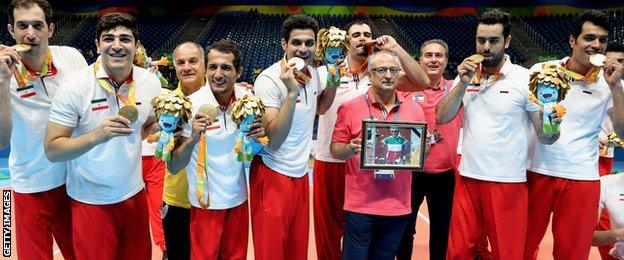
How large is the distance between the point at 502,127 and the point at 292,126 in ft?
4.20

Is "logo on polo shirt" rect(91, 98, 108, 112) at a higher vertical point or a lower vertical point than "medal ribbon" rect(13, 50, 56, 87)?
lower

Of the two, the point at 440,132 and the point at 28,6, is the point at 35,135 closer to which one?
the point at 28,6

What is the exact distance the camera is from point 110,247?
119 inches

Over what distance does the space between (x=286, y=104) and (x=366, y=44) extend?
1078 mm

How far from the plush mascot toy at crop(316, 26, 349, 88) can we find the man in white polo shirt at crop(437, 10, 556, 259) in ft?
2.37

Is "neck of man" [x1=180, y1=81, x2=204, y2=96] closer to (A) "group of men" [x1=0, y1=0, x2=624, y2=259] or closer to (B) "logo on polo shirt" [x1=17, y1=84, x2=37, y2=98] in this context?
(A) "group of men" [x1=0, y1=0, x2=624, y2=259]

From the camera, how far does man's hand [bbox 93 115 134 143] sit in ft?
8.62

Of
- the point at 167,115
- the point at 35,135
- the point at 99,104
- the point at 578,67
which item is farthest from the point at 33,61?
the point at 578,67

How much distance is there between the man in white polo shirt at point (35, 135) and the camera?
9.82 feet

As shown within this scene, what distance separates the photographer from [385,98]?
135 inches

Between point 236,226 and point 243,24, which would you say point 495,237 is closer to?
point 236,226

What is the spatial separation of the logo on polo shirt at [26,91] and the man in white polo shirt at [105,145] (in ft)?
A: 0.91

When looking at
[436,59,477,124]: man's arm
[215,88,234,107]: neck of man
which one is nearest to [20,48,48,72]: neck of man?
[215,88,234,107]: neck of man
